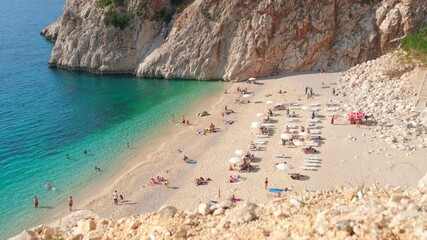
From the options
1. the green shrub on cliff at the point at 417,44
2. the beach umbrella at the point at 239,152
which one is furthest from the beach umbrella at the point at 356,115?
the green shrub on cliff at the point at 417,44

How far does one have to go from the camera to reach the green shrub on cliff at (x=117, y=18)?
52.2 metres

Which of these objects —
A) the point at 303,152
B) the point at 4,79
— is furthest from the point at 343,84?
the point at 4,79

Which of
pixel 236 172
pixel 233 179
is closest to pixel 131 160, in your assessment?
pixel 236 172

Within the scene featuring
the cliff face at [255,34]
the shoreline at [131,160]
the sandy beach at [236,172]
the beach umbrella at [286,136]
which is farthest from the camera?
the cliff face at [255,34]

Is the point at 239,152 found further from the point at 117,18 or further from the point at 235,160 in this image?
the point at 117,18

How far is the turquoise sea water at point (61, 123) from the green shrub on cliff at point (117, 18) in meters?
6.70

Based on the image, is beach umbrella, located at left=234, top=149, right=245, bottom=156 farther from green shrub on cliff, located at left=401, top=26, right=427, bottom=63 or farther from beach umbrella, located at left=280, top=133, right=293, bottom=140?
green shrub on cliff, located at left=401, top=26, right=427, bottom=63

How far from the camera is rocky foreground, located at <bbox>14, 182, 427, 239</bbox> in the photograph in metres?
7.51

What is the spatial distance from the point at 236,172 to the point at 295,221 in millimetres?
18608

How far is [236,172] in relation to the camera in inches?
1082

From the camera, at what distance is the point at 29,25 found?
87.8 m

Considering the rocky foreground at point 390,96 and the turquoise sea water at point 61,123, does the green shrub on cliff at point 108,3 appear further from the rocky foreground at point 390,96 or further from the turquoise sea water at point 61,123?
the rocky foreground at point 390,96

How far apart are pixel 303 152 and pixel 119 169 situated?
43.3 ft

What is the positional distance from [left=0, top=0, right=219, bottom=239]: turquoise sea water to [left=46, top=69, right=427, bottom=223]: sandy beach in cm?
232
